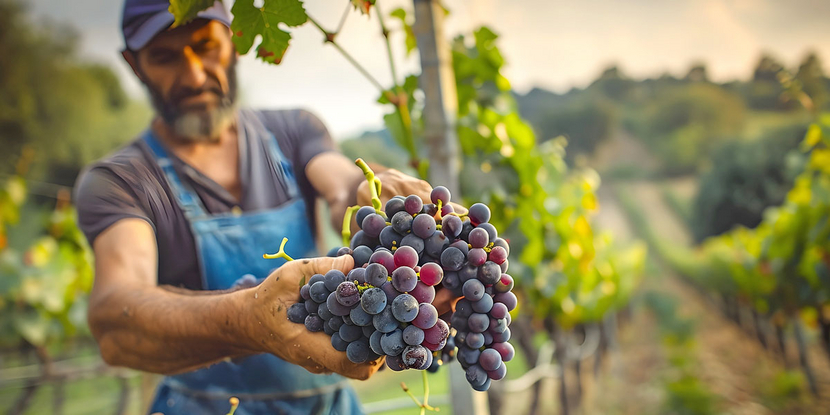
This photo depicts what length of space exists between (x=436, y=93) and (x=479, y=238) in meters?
0.52

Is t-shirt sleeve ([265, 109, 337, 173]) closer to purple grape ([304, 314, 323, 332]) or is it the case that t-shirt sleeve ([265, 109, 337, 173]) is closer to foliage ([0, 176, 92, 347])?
purple grape ([304, 314, 323, 332])

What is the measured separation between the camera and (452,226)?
0.43 m

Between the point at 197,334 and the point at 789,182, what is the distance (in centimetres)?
580

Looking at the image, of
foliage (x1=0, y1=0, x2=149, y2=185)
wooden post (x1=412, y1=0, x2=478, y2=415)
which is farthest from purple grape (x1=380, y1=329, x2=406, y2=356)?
foliage (x1=0, y1=0, x2=149, y2=185)

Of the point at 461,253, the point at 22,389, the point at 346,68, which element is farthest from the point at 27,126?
the point at 461,253

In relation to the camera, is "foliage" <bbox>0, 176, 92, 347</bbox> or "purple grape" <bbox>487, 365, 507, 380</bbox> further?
"foliage" <bbox>0, 176, 92, 347</bbox>

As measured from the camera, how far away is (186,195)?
0.61 m

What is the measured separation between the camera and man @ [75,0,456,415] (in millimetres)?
567

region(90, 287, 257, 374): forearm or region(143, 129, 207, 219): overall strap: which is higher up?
region(143, 129, 207, 219): overall strap

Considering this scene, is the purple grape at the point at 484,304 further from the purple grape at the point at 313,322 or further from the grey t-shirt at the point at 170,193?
the grey t-shirt at the point at 170,193

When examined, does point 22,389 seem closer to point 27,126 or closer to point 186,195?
point 27,126

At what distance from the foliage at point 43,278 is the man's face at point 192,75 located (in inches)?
62.8

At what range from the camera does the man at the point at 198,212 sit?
567mm

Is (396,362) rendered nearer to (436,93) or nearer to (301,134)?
(301,134)
